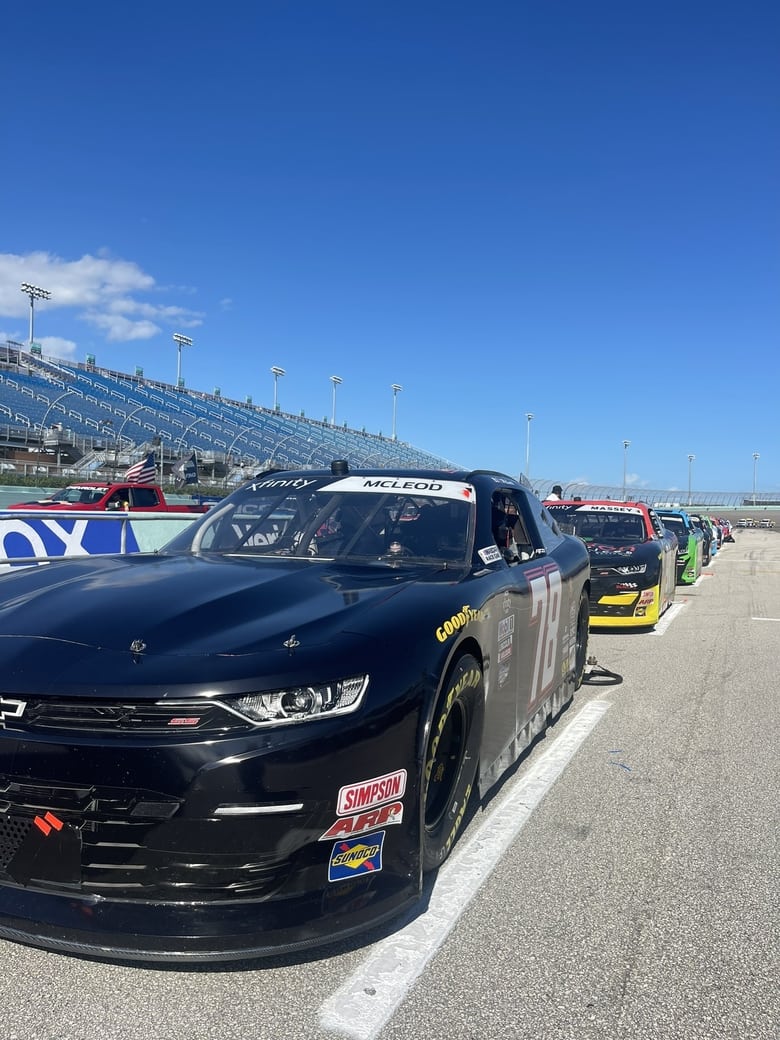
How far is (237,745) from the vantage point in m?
2.33

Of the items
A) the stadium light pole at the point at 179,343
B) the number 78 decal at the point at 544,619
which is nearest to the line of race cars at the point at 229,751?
the number 78 decal at the point at 544,619

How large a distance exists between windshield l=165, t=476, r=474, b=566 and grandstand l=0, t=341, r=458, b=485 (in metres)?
23.8

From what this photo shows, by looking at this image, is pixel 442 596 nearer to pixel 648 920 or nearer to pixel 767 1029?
pixel 648 920

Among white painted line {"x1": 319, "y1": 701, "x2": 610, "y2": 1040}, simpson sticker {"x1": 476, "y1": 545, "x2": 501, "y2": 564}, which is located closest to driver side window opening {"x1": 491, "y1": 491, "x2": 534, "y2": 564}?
simpson sticker {"x1": 476, "y1": 545, "x2": 501, "y2": 564}

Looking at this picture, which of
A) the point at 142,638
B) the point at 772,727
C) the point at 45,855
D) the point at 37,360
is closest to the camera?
the point at 45,855

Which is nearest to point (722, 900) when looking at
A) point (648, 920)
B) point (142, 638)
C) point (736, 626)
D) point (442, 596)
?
point (648, 920)

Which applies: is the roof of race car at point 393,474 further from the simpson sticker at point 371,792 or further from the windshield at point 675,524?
the windshield at point 675,524

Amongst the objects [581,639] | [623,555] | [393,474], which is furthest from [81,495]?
[393,474]

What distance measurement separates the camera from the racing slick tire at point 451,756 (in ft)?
9.62

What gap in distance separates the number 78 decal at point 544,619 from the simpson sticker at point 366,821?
193cm

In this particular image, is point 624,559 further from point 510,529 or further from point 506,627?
point 506,627

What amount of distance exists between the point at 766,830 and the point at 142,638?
297 cm

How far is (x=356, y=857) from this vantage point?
98.7 inches

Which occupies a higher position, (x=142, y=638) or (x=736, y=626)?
(x=142, y=638)
